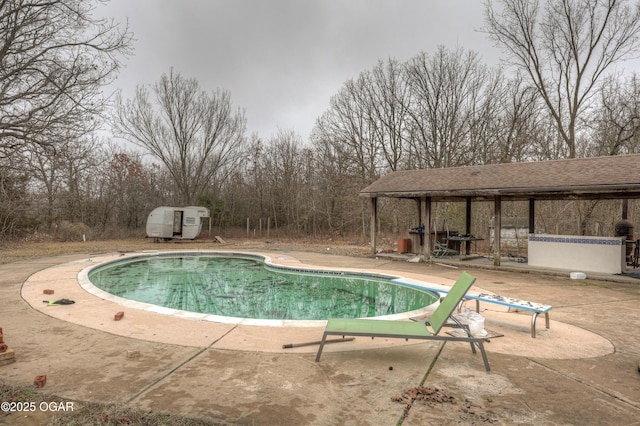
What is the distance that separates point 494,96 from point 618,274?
16.4 meters

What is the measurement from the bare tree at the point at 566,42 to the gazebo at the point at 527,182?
8.38m

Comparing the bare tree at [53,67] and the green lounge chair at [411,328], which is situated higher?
the bare tree at [53,67]

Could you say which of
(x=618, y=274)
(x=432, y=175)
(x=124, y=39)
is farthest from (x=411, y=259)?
(x=124, y=39)

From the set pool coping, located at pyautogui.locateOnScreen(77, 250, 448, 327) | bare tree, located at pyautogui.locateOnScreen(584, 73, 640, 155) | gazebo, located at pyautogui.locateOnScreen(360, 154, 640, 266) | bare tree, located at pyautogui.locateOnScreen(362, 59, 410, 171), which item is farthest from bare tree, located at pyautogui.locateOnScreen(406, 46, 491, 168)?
A: pool coping, located at pyautogui.locateOnScreen(77, 250, 448, 327)

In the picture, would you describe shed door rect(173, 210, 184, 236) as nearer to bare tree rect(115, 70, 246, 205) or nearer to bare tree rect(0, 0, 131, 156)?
bare tree rect(115, 70, 246, 205)

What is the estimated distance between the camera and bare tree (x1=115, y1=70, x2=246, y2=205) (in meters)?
22.9

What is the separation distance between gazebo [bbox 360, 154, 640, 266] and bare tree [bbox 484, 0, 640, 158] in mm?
8380

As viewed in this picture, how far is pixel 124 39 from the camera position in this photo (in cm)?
741

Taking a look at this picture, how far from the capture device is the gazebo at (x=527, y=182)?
30.3ft

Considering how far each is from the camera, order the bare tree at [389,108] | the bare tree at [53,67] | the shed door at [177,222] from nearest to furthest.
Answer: the bare tree at [53,67]
the shed door at [177,222]
the bare tree at [389,108]

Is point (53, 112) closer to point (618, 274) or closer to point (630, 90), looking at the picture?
point (618, 274)

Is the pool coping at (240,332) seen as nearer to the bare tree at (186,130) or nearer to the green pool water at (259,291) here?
the green pool water at (259,291)

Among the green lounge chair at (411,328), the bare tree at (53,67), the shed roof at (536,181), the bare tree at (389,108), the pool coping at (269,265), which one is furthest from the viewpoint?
the bare tree at (389,108)

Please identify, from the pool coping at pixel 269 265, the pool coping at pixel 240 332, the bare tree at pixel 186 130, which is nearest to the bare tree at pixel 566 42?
the pool coping at pixel 269 265
